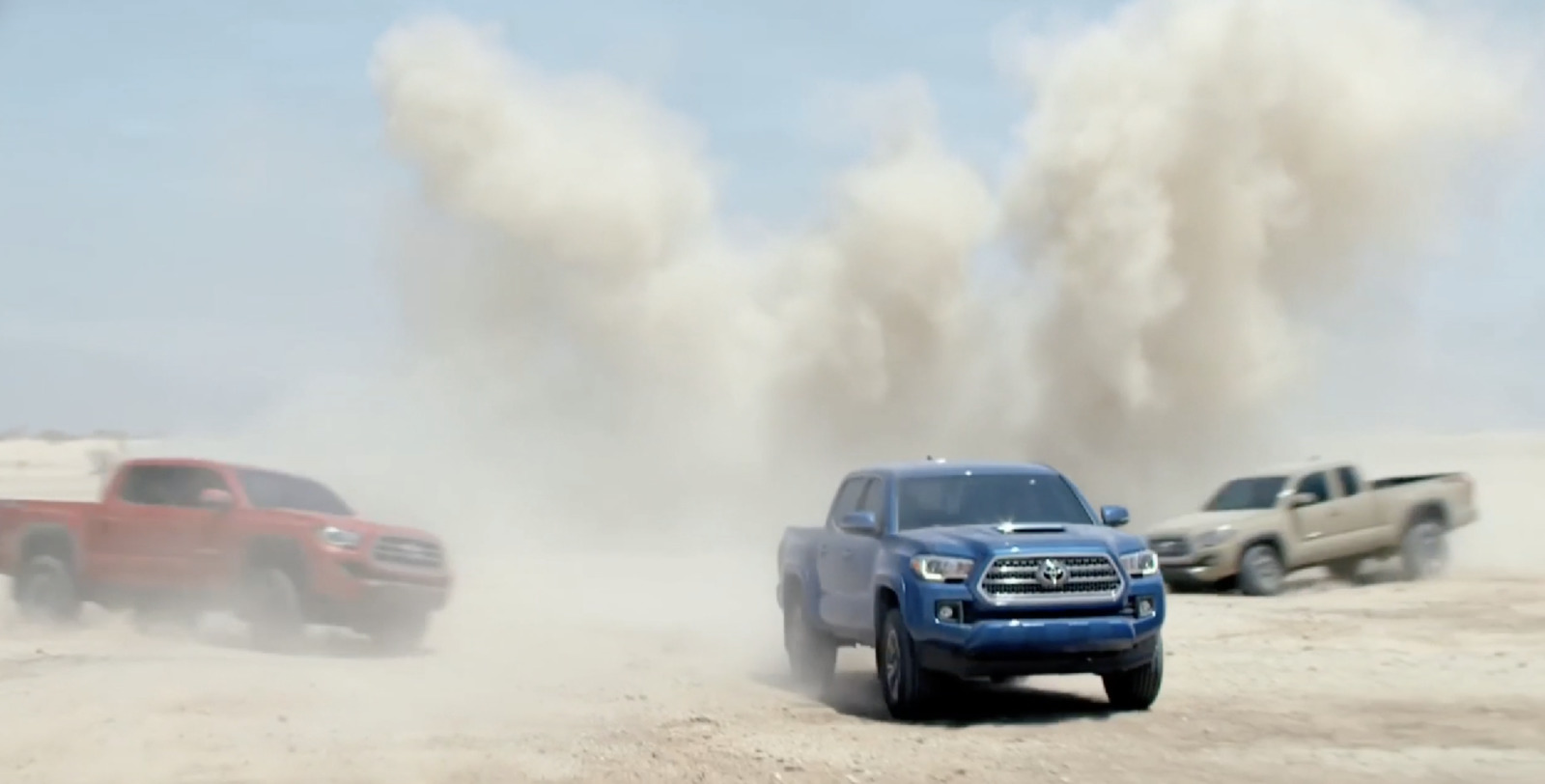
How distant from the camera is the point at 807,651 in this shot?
13992 millimetres

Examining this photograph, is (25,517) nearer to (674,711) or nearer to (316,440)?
(674,711)

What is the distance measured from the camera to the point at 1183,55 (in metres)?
36.1

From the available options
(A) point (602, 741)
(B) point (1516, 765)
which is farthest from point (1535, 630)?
(A) point (602, 741)

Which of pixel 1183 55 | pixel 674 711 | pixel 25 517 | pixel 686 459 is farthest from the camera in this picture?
pixel 686 459

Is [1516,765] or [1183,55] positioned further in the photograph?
[1183,55]

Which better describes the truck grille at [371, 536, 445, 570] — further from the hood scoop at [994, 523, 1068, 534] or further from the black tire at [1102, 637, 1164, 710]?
the black tire at [1102, 637, 1164, 710]

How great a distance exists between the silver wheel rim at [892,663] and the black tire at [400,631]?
6.63 m

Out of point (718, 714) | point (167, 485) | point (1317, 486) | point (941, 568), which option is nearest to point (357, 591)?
point (167, 485)

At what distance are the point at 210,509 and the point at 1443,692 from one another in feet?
36.7

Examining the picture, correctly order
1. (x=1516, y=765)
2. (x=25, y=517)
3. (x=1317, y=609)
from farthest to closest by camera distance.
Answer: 1. (x=1317, y=609)
2. (x=25, y=517)
3. (x=1516, y=765)

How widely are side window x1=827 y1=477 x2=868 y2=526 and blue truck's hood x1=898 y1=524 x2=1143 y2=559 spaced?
5.80 ft

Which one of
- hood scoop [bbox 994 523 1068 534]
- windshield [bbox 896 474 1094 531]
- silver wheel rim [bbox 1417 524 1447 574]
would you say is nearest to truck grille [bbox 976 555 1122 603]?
hood scoop [bbox 994 523 1068 534]

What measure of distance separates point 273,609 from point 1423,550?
14524 mm

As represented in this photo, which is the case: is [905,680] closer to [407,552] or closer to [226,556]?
[407,552]
